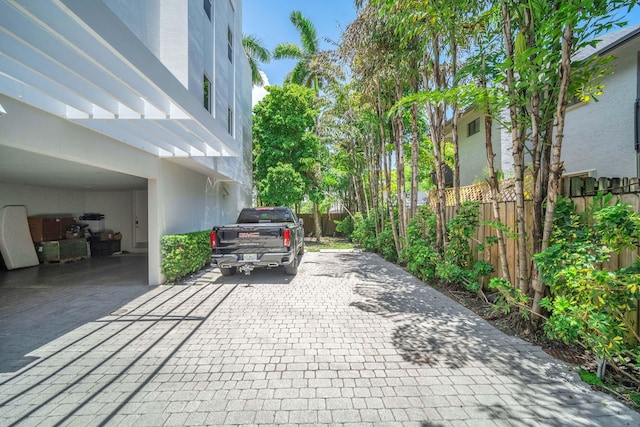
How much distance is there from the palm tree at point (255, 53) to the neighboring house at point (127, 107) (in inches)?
315

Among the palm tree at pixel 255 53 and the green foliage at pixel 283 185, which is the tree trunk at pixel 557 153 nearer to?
the green foliage at pixel 283 185

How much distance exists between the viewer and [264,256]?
21.8ft

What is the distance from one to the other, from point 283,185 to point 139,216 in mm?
6601

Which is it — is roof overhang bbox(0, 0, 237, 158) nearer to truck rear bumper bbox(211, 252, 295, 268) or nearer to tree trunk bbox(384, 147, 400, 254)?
truck rear bumper bbox(211, 252, 295, 268)

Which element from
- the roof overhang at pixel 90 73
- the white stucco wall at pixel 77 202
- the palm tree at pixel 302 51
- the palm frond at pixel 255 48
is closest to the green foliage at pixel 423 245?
the roof overhang at pixel 90 73

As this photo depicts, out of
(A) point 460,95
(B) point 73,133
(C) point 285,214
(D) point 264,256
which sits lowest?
(D) point 264,256

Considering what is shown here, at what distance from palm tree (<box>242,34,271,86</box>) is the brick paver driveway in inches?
751

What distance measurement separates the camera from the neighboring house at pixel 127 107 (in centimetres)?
286

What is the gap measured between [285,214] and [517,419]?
688 centimetres

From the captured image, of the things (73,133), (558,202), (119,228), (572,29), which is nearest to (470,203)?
(558,202)

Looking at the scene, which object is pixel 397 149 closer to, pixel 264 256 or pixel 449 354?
pixel 264 256

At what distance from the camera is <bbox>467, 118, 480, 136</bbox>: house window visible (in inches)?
498

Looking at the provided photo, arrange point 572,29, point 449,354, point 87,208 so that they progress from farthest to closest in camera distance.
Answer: point 87,208
point 449,354
point 572,29

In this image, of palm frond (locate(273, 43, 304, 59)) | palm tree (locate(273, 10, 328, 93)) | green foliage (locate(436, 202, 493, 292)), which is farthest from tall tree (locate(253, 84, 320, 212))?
green foliage (locate(436, 202, 493, 292))
